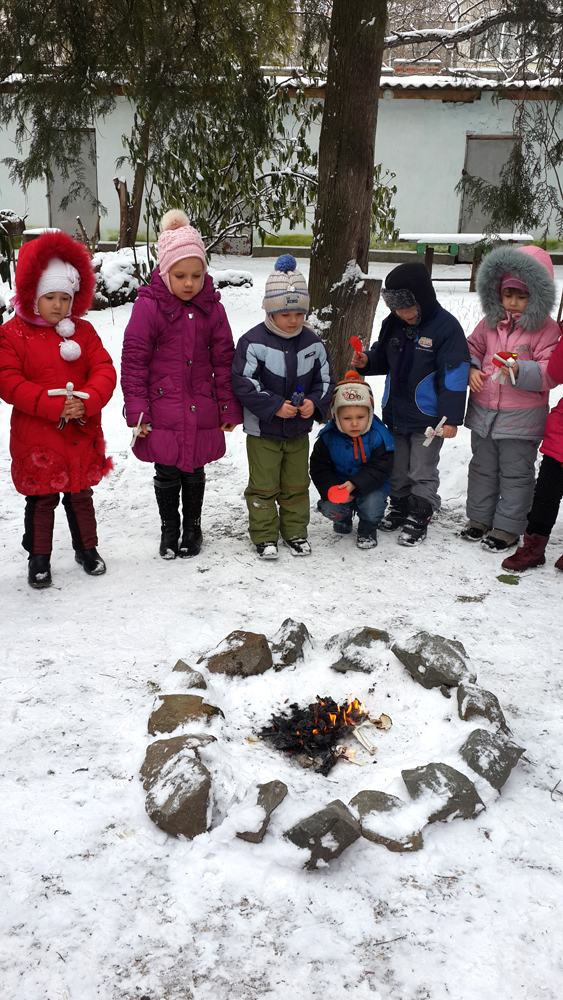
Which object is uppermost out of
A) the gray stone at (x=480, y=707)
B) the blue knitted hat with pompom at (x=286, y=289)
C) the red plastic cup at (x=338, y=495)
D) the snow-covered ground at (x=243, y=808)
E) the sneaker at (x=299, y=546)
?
the blue knitted hat with pompom at (x=286, y=289)

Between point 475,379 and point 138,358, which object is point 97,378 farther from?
point 475,379

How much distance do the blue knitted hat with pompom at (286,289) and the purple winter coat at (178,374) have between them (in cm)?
29

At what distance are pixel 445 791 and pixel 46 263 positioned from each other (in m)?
2.64

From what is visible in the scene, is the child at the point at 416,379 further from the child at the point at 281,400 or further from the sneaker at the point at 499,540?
the child at the point at 281,400

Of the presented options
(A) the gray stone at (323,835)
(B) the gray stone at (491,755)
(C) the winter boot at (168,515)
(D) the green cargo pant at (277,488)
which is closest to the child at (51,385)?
(C) the winter boot at (168,515)

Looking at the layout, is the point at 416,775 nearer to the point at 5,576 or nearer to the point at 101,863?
the point at 101,863

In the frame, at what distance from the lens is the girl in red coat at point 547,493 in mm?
3639

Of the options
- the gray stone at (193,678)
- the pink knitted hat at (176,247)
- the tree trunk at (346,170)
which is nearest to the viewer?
the gray stone at (193,678)

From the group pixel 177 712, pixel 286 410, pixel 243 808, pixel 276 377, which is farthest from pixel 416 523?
pixel 243 808

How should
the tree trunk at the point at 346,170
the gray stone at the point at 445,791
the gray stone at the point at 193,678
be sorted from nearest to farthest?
the gray stone at the point at 445,791, the gray stone at the point at 193,678, the tree trunk at the point at 346,170

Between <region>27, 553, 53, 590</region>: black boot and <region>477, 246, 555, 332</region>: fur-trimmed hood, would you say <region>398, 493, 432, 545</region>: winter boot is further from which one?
<region>27, 553, 53, 590</region>: black boot

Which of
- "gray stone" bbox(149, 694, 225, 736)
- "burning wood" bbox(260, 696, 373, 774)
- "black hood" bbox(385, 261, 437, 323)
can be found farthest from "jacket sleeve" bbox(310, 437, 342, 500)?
"gray stone" bbox(149, 694, 225, 736)

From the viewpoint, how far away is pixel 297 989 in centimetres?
173

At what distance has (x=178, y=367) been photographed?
358cm
